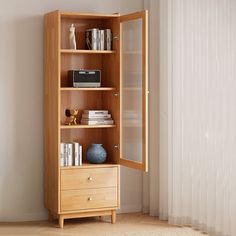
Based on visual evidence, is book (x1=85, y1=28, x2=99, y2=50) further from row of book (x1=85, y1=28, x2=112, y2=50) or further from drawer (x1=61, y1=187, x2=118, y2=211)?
drawer (x1=61, y1=187, x2=118, y2=211)

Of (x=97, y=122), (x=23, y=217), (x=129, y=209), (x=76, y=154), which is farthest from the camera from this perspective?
(x=129, y=209)

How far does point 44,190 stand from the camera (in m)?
6.07

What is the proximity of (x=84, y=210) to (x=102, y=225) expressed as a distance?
0.24 meters

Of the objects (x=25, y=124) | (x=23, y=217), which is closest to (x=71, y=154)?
(x=25, y=124)

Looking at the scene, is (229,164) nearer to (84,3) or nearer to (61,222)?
(61,222)

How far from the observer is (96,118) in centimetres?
592

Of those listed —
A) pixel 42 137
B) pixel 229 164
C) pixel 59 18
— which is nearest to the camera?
pixel 229 164

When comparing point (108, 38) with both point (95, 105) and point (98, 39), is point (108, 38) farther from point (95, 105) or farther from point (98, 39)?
point (95, 105)

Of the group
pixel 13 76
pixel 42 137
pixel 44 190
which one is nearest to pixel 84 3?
pixel 13 76

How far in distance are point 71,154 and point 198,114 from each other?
4.05 ft

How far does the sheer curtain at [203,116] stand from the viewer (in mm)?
5152

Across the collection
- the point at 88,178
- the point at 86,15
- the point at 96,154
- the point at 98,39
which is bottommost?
the point at 88,178

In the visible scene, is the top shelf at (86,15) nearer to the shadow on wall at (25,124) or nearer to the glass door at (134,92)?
the glass door at (134,92)

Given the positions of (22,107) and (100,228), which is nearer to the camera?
(100,228)
